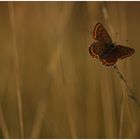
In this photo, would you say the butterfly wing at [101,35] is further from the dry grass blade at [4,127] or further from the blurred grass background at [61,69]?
the dry grass blade at [4,127]

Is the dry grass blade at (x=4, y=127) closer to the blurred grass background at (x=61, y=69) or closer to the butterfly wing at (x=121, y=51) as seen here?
the blurred grass background at (x=61, y=69)

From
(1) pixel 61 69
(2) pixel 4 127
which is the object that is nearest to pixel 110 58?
(1) pixel 61 69

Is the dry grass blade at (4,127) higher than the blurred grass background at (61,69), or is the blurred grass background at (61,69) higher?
the blurred grass background at (61,69)

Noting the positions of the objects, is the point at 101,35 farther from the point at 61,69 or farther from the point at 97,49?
the point at 61,69

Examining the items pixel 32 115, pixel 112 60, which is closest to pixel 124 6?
pixel 112 60

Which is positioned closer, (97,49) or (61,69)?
(97,49)

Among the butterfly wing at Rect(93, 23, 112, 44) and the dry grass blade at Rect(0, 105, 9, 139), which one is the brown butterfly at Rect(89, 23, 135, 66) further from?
the dry grass blade at Rect(0, 105, 9, 139)

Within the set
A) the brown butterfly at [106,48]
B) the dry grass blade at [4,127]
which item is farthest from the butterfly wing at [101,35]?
the dry grass blade at [4,127]

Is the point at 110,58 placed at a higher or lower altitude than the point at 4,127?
higher
